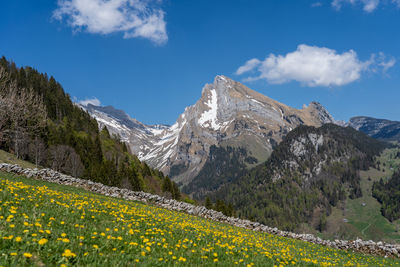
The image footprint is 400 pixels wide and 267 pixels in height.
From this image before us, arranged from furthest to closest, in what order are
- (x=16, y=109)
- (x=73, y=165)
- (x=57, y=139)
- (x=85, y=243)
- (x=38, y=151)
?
1. (x=57, y=139)
2. (x=73, y=165)
3. (x=38, y=151)
4. (x=16, y=109)
5. (x=85, y=243)

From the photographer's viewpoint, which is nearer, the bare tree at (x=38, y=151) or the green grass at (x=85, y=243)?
the green grass at (x=85, y=243)

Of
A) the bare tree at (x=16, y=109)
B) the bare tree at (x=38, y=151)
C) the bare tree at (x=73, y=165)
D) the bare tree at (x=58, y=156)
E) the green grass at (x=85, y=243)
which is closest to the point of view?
the green grass at (x=85, y=243)

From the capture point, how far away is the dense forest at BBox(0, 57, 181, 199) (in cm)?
5687

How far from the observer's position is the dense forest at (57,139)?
187ft

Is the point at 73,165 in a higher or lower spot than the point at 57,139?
lower

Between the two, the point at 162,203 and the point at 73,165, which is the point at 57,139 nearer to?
the point at 73,165

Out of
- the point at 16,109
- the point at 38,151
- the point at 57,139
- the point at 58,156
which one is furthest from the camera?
the point at 57,139

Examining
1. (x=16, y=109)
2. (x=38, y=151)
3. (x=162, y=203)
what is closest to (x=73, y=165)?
(x=38, y=151)

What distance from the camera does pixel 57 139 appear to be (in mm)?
101938

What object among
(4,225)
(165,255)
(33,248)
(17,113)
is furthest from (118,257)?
(17,113)

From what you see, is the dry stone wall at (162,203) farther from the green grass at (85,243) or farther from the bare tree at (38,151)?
the bare tree at (38,151)

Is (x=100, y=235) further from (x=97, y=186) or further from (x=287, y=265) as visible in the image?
(x=97, y=186)

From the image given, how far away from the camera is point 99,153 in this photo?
12344 centimetres

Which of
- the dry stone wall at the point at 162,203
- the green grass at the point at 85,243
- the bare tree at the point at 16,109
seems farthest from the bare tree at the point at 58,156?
the green grass at the point at 85,243
